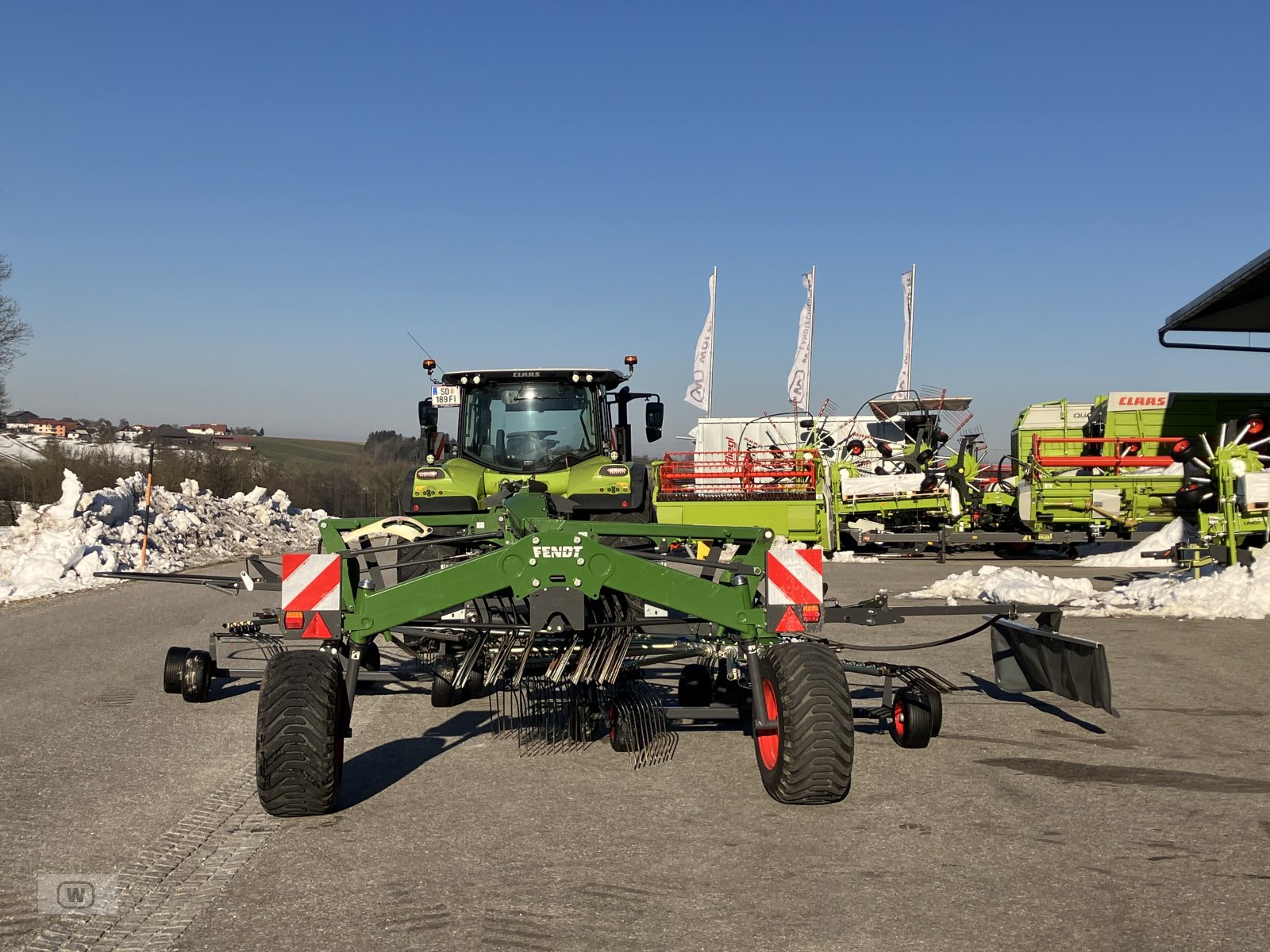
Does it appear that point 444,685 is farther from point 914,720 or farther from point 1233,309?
point 1233,309

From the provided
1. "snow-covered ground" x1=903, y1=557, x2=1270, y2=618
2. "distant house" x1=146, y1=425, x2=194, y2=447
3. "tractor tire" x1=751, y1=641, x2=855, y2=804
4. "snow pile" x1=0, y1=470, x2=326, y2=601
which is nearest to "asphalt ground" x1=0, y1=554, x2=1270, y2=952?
"tractor tire" x1=751, y1=641, x2=855, y2=804

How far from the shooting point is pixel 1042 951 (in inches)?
149

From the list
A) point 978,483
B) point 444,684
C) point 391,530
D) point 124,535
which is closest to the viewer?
point 391,530

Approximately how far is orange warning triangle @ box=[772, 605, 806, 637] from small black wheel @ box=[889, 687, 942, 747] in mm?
1040

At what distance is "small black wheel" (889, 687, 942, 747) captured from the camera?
679 centimetres

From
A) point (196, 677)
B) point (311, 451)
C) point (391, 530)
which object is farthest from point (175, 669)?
point (311, 451)

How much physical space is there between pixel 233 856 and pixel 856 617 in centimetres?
351

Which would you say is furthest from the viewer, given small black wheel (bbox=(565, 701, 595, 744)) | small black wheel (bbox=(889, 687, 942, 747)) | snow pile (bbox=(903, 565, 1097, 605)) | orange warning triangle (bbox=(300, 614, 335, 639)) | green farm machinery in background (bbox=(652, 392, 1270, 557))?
green farm machinery in background (bbox=(652, 392, 1270, 557))

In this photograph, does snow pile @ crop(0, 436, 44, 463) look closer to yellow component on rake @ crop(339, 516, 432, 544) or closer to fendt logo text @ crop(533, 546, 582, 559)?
yellow component on rake @ crop(339, 516, 432, 544)

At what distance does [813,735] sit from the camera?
5.43m

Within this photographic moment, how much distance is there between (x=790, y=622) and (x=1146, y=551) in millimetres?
16959

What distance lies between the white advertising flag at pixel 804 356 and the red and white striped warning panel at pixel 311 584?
30.9 m

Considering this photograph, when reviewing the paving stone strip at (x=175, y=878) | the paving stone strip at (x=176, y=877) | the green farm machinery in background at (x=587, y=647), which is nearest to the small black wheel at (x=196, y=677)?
the green farm machinery in background at (x=587, y=647)

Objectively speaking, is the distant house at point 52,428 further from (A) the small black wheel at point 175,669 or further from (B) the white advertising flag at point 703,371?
(A) the small black wheel at point 175,669
